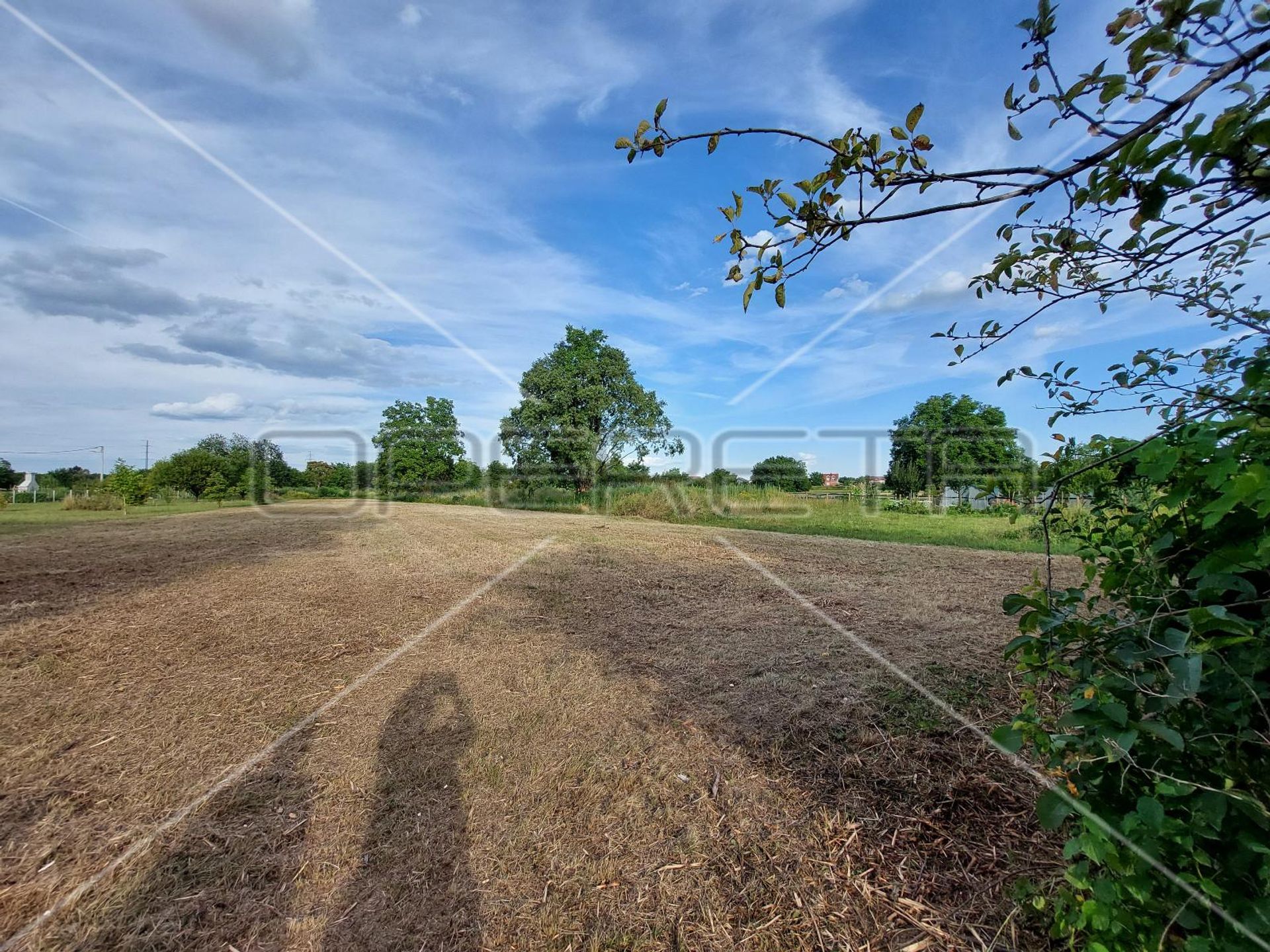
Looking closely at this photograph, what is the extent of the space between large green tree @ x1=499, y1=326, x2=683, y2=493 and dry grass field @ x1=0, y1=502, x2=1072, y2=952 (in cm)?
1962

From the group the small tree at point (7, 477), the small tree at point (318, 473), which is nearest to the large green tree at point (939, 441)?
the small tree at point (318, 473)

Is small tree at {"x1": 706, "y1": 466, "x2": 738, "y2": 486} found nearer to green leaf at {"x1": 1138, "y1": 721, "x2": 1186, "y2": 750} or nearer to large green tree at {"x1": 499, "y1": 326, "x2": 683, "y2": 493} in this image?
large green tree at {"x1": 499, "y1": 326, "x2": 683, "y2": 493}

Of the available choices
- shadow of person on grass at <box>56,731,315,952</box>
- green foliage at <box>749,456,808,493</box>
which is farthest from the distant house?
green foliage at <box>749,456,808,493</box>

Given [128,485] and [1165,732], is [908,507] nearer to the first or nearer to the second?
[1165,732]

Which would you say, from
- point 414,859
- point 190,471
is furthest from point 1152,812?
point 190,471

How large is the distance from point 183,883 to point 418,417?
36.4 meters

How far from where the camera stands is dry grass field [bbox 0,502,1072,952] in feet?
4.90

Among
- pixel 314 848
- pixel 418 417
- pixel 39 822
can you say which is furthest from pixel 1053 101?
pixel 418 417

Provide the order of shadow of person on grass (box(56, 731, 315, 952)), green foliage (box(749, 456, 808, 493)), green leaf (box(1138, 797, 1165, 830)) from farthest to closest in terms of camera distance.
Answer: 1. green foliage (box(749, 456, 808, 493))
2. shadow of person on grass (box(56, 731, 315, 952))
3. green leaf (box(1138, 797, 1165, 830))

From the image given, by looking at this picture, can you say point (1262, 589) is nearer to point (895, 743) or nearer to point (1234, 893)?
point (1234, 893)

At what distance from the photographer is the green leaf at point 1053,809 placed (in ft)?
2.96

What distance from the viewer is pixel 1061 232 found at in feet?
3.26

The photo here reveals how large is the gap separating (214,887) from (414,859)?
0.57 meters

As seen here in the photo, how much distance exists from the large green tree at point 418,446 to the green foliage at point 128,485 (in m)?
13.1
